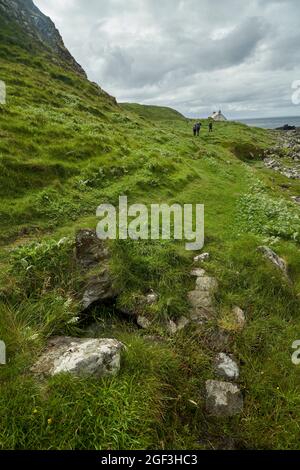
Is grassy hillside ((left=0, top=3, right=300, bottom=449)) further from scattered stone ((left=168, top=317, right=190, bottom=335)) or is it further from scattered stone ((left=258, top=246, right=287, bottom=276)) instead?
scattered stone ((left=258, top=246, right=287, bottom=276))

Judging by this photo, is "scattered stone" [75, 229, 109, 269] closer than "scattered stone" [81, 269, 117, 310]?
No

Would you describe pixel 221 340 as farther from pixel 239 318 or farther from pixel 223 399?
pixel 223 399

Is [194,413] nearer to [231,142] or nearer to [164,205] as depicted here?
[164,205]

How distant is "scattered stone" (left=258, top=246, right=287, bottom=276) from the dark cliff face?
293 feet

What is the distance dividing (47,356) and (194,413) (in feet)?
10.4

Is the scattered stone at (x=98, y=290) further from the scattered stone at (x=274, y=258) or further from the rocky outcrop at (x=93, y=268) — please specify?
the scattered stone at (x=274, y=258)

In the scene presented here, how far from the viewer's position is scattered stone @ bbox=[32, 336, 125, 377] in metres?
6.37

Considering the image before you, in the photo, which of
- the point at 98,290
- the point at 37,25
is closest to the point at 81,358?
the point at 98,290

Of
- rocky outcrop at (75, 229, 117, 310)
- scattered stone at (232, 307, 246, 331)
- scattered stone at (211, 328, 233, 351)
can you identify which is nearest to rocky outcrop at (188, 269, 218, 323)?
scattered stone at (211, 328, 233, 351)

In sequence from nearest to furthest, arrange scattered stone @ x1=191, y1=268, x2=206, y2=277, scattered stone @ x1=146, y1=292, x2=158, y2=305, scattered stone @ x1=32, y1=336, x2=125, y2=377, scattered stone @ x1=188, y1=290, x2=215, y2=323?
scattered stone @ x1=32, y1=336, x2=125, y2=377 < scattered stone @ x1=188, y1=290, x2=215, y2=323 < scattered stone @ x1=146, y1=292, x2=158, y2=305 < scattered stone @ x1=191, y1=268, x2=206, y2=277


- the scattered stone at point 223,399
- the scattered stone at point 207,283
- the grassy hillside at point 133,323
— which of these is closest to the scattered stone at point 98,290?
the grassy hillside at point 133,323

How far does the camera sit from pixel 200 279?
998 cm

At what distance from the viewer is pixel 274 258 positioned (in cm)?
1144

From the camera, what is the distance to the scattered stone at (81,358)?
20.9ft
